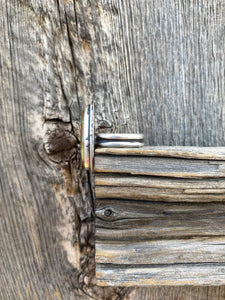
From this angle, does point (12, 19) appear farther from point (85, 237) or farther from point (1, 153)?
point (85, 237)

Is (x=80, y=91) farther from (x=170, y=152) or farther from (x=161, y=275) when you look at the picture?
(x=161, y=275)

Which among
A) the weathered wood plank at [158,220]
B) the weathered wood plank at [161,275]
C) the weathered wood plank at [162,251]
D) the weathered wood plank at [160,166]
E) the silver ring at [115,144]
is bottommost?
the weathered wood plank at [161,275]

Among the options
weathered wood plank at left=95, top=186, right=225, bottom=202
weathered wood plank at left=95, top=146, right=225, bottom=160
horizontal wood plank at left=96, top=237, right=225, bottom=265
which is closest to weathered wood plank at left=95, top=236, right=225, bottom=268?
horizontal wood plank at left=96, top=237, right=225, bottom=265

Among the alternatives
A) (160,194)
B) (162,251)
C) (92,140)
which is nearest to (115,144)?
(92,140)

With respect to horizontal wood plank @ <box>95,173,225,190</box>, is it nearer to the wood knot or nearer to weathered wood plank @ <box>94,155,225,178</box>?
weathered wood plank @ <box>94,155,225,178</box>

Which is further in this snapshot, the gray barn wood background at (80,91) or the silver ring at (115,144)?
the gray barn wood background at (80,91)

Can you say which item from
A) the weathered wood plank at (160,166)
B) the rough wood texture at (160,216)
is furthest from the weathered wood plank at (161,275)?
the weathered wood plank at (160,166)

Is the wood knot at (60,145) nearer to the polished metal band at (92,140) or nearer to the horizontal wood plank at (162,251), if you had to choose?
the polished metal band at (92,140)

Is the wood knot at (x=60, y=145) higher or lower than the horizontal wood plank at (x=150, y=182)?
higher
